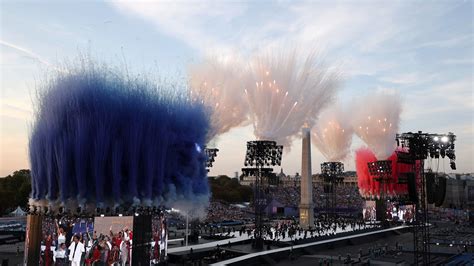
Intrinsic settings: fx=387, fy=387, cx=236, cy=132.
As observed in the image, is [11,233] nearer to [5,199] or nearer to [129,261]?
[5,199]

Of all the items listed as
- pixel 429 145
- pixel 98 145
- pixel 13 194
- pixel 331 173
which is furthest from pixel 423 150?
pixel 13 194

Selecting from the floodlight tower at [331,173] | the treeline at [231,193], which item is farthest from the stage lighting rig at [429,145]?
the treeline at [231,193]

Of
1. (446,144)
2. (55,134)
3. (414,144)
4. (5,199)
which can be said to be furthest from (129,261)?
(5,199)

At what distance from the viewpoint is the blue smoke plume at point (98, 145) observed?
78.6 feet

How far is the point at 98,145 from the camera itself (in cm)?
2439

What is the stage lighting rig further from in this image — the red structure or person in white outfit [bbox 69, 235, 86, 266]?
the red structure

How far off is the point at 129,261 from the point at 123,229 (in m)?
1.99

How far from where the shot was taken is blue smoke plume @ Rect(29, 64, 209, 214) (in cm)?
2397

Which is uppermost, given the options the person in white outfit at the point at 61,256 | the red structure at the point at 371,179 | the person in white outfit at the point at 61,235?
the red structure at the point at 371,179

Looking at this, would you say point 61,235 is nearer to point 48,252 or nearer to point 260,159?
point 48,252

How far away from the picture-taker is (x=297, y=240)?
44156 millimetres

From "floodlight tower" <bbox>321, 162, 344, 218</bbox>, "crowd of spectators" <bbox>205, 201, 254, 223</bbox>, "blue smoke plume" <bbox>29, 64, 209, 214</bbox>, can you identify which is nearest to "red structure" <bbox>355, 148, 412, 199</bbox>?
"floodlight tower" <bbox>321, 162, 344, 218</bbox>

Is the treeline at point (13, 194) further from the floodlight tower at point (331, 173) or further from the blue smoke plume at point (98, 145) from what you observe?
the floodlight tower at point (331, 173)

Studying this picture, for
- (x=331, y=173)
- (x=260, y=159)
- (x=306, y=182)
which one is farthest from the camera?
(x=331, y=173)
